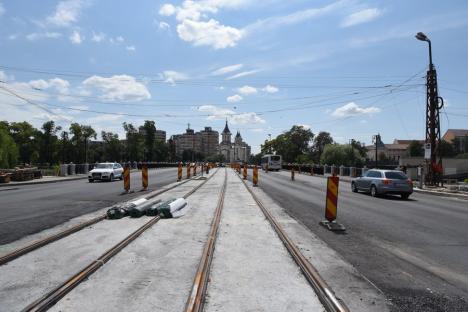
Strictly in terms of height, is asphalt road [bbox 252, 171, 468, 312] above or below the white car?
below

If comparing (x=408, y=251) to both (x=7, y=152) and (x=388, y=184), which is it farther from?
(x=7, y=152)

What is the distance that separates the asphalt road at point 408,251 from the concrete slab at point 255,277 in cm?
110

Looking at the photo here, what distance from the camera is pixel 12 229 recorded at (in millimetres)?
10086

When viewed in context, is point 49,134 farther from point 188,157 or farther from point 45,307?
point 45,307

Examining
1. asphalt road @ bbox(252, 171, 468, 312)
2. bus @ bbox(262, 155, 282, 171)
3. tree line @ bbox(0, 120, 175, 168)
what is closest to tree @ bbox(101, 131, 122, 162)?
tree line @ bbox(0, 120, 175, 168)

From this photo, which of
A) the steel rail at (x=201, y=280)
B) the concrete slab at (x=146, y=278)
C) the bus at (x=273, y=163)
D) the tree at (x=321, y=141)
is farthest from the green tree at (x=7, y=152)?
the tree at (x=321, y=141)

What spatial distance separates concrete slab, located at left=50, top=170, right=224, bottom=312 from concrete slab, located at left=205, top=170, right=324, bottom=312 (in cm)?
40

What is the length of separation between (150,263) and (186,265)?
591 mm

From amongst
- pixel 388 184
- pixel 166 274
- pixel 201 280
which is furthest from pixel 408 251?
pixel 388 184

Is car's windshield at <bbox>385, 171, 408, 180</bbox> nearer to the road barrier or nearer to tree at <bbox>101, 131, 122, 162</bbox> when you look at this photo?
the road barrier

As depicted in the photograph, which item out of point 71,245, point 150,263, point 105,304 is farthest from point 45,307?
point 71,245

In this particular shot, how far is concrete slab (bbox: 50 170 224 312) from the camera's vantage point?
5039mm

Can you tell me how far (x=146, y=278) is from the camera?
6121 millimetres

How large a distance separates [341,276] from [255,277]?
4.20ft
